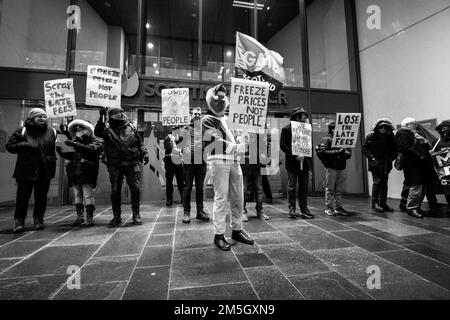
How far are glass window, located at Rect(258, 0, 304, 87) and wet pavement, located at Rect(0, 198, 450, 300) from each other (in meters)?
7.18

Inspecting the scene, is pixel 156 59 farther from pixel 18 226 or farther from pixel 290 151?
pixel 18 226

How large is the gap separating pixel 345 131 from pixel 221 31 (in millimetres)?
8781

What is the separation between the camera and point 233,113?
3189mm

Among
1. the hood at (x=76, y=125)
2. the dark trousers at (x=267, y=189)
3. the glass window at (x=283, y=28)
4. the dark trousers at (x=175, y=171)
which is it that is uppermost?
the glass window at (x=283, y=28)

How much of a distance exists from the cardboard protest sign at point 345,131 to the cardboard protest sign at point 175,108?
329cm

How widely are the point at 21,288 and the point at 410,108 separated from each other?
874cm

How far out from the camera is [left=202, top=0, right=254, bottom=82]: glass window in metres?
7.57

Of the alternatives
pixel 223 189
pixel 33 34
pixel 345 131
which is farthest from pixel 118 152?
pixel 33 34

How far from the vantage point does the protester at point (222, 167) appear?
291 cm

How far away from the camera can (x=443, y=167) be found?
459 cm

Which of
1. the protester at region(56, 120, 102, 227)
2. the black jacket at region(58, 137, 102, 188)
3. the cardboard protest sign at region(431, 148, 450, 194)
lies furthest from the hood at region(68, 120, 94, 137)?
the cardboard protest sign at region(431, 148, 450, 194)

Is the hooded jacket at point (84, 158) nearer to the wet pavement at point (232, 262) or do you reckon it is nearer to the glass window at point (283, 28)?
the wet pavement at point (232, 262)

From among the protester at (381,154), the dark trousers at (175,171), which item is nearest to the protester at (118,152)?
the dark trousers at (175,171)

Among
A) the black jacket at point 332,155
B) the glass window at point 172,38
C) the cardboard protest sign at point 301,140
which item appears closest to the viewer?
the cardboard protest sign at point 301,140
